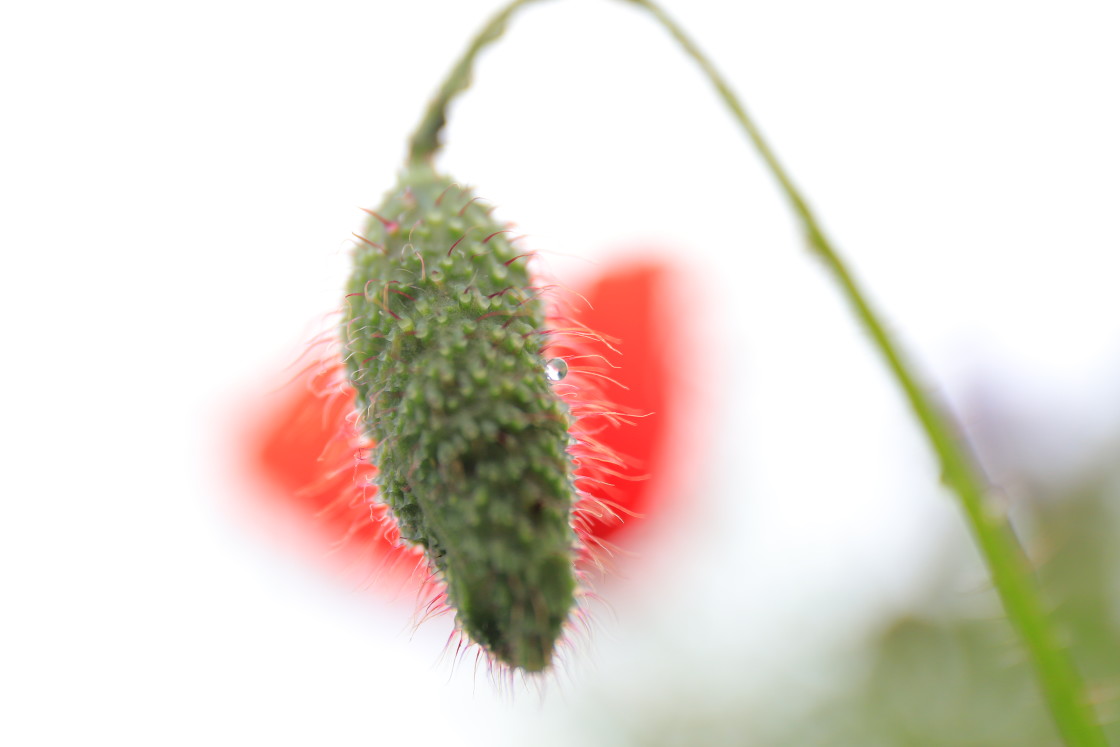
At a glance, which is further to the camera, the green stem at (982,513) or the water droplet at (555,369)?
the water droplet at (555,369)

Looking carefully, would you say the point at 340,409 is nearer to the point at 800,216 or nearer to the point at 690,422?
the point at 800,216

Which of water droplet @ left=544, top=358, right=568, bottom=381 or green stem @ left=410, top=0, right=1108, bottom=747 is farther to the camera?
water droplet @ left=544, top=358, right=568, bottom=381

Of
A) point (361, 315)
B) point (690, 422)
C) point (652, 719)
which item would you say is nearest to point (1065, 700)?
point (361, 315)

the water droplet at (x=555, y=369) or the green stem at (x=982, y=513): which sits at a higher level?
the water droplet at (x=555, y=369)

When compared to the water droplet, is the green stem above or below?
below
